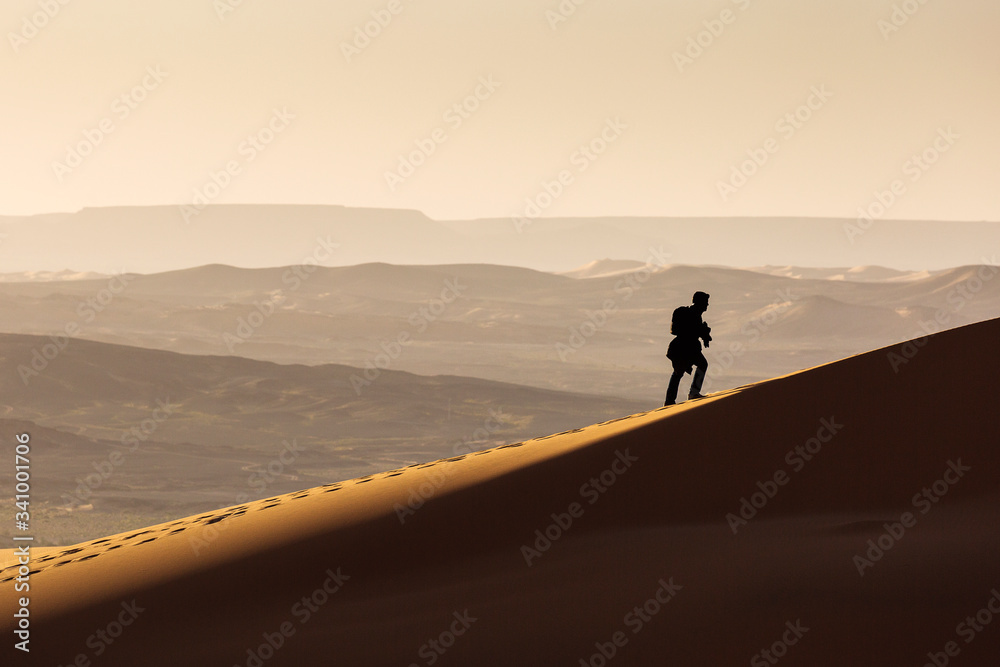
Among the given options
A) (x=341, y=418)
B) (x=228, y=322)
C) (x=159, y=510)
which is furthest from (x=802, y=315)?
(x=159, y=510)

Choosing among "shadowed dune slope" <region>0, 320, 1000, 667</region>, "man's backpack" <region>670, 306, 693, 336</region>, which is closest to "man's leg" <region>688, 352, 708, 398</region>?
"man's backpack" <region>670, 306, 693, 336</region>

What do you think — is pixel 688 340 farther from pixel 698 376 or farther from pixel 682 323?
pixel 698 376

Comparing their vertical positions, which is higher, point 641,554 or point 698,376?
point 698,376

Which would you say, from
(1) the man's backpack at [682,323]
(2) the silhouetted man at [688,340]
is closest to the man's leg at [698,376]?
(2) the silhouetted man at [688,340]

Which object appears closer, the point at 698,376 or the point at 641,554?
the point at 641,554

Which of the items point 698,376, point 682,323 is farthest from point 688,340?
point 698,376

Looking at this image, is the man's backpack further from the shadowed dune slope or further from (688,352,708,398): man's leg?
the shadowed dune slope

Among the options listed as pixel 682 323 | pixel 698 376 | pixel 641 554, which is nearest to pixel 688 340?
pixel 682 323

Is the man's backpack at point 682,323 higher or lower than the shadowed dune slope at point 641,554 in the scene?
higher

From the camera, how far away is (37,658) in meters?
6.77

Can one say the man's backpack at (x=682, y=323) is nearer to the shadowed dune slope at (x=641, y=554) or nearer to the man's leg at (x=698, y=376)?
the man's leg at (x=698, y=376)

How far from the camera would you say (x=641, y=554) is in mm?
6836

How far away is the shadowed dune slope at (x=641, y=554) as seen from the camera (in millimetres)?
5887

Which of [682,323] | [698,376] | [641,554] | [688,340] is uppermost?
[682,323]
